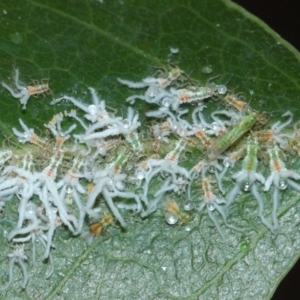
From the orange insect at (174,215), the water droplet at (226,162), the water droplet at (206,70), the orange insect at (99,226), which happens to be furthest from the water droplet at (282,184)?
the orange insect at (99,226)

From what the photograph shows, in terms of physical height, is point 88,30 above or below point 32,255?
above

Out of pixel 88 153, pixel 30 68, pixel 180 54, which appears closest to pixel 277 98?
pixel 180 54

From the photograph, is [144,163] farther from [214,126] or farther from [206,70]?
[206,70]

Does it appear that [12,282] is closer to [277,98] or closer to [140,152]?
[140,152]

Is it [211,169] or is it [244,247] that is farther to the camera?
[211,169]

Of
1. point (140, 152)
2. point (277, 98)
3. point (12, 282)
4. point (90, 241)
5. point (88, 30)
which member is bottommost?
point (12, 282)

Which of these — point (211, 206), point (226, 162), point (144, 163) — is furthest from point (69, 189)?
point (226, 162)

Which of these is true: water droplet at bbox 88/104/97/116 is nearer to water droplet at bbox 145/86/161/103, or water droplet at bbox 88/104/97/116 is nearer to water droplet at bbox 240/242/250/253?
water droplet at bbox 145/86/161/103
